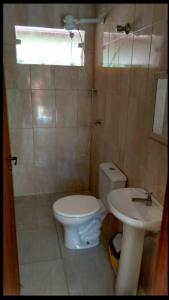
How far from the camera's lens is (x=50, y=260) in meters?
1.68

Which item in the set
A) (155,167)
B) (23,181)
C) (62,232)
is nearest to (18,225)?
(62,232)

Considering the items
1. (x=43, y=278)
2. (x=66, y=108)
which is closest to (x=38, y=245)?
(x=43, y=278)

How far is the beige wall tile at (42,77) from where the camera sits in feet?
8.04

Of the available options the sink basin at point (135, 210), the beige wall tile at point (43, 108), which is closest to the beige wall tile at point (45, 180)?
the beige wall tile at point (43, 108)

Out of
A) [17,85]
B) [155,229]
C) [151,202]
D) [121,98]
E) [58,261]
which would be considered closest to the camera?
[155,229]

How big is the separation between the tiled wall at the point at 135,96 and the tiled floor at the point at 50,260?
0.24 meters

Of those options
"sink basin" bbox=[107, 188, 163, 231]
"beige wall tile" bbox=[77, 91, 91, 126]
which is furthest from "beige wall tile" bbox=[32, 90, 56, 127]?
"sink basin" bbox=[107, 188, 163, 231]

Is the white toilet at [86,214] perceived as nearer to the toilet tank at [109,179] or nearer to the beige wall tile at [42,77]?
the toilet tank at [109,179]

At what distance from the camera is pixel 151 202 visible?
1341mm

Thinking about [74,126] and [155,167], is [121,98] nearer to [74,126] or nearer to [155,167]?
[155,167]

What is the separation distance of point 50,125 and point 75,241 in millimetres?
1330

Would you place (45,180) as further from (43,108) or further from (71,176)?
(43,108)

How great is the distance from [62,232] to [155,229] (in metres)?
1.15

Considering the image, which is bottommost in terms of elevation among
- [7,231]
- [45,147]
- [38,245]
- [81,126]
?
[38,245]
